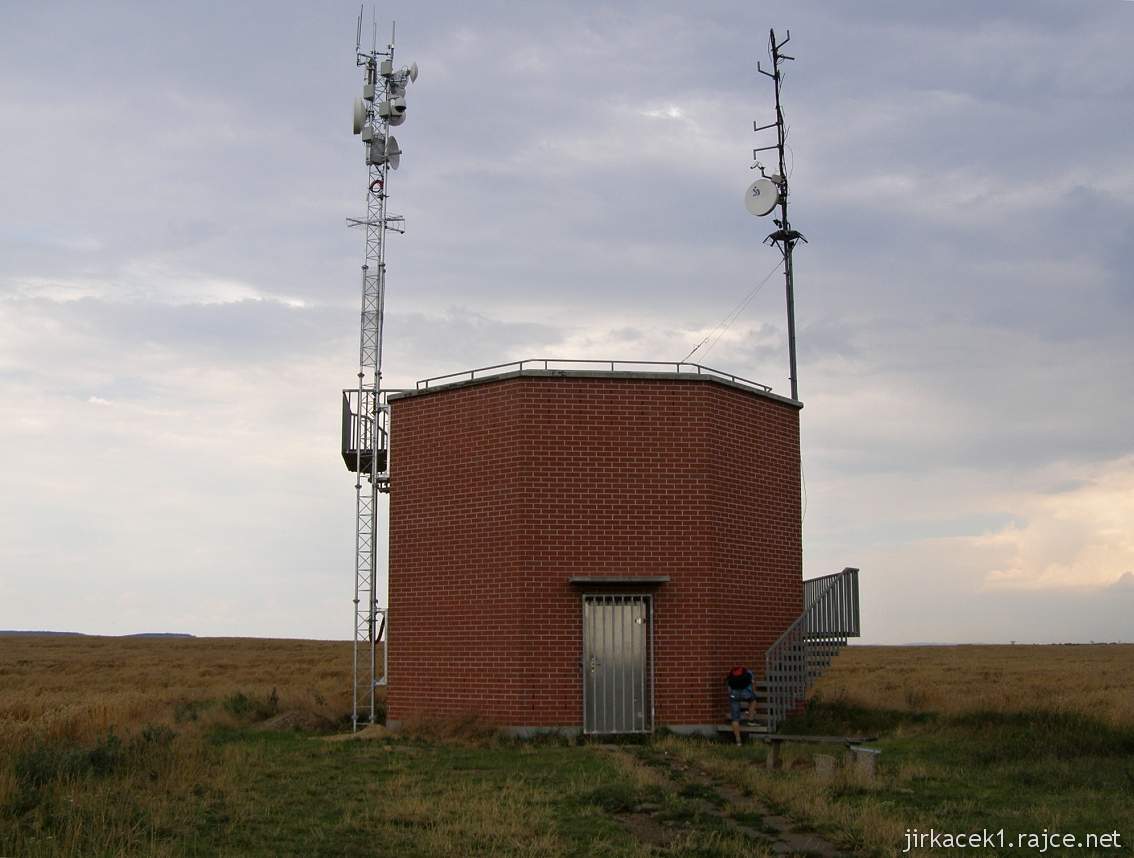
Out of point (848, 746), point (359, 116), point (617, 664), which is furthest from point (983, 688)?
point (359, 116)

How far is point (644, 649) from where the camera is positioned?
20.1 meters

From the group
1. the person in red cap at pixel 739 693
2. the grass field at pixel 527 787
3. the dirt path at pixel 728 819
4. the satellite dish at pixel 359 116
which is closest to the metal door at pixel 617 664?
the grass field at pixel 527 787

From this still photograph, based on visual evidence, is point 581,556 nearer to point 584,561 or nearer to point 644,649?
point 584,561

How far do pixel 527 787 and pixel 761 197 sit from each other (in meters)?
14.1

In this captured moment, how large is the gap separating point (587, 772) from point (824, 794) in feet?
11.4

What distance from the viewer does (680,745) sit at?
18172 mm

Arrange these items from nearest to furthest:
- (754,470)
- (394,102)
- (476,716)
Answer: (476,716) → (754,470) → (394,102)

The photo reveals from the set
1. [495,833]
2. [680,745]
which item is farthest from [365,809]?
[680,745]

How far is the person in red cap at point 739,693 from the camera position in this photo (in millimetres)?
19406

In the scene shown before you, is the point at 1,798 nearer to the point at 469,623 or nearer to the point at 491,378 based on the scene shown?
the point at 469,623

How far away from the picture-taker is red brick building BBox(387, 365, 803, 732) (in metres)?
19.9

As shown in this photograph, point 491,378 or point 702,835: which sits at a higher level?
point 491,378

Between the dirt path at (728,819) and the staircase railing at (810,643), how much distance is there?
4915mm

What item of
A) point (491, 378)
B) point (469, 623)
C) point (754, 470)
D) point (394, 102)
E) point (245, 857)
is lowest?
point (245, 857)
